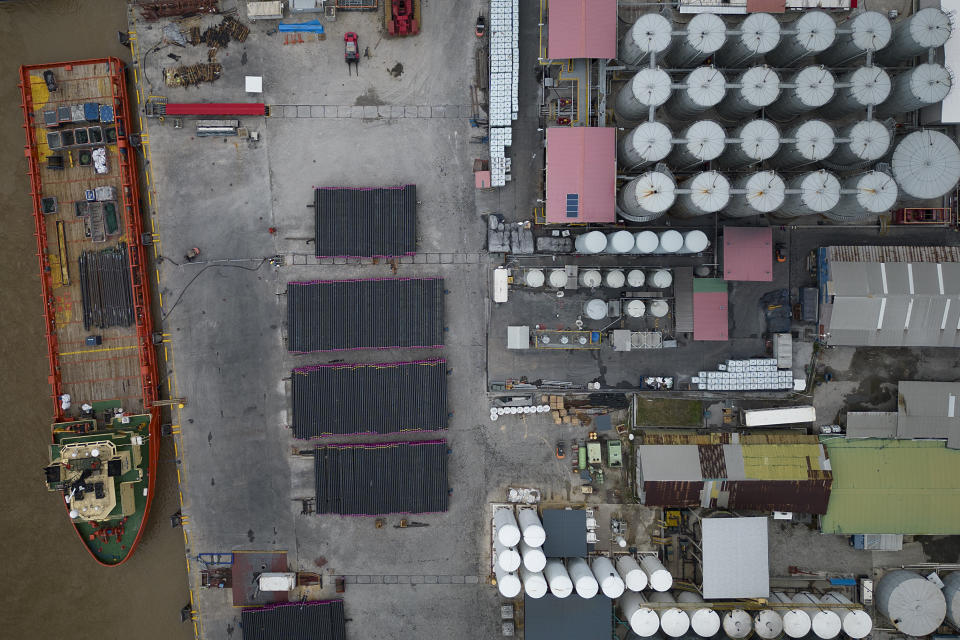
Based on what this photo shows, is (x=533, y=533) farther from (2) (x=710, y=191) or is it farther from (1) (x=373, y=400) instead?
(2) (x=710, y=191)

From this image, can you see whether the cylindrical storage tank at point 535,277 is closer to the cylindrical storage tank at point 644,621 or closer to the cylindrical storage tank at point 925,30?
the cylindrical storage tank at point 644,621

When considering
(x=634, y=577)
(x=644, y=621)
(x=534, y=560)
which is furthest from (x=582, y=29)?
(x=644, y=621)

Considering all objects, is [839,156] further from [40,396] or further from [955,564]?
[40,396]

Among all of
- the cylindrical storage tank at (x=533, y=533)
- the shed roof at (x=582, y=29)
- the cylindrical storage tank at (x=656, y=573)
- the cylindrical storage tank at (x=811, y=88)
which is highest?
the shed roof at (x=582, y=29)

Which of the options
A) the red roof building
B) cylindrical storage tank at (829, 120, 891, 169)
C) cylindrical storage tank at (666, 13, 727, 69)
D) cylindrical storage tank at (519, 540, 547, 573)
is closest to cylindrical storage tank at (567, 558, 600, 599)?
cylindrical storage tank at (519, 540, 547, 573)

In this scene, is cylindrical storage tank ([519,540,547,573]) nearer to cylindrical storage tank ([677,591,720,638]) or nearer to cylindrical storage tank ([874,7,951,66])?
cylindrical storage tank ([677,591,720,638])

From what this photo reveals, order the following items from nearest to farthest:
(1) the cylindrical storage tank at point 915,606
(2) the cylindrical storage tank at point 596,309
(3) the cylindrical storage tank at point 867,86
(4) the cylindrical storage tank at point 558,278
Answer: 1. (3) the cylindrical storage tank at point 867,86
2. (2) the cylindrical storage tank at point 596,309
3. (1) the cylindrical storage tank at point 915,606
4. (4) the cylindrical storage tank at point 558,278

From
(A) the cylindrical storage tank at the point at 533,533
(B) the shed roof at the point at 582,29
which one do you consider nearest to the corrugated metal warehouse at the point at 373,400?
(A) the cylindrical storage tank at the point at 533,533
